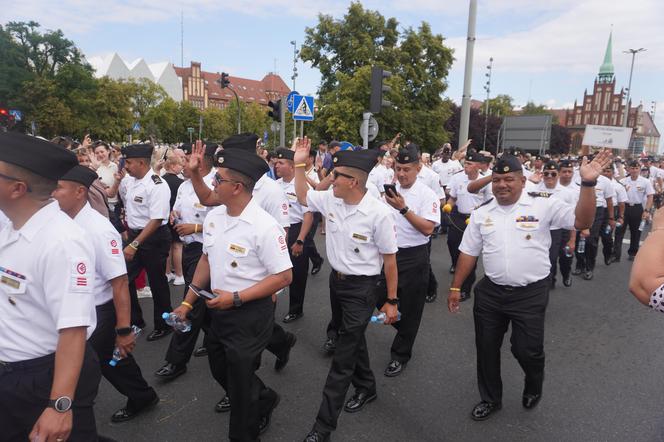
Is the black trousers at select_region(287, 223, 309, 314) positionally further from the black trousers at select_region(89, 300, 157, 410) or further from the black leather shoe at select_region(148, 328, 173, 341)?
the black trousers at select_region(89, 300, 157, 410)

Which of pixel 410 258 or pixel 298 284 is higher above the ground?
pixel 410 258

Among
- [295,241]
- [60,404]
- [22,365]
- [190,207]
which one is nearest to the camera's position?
[60,404]

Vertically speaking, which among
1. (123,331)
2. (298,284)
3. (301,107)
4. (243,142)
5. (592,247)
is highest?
(301,107)

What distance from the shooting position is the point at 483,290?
3611mm

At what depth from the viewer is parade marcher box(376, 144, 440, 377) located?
4336 millimetres

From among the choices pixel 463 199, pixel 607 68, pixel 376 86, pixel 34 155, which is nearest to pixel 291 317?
pixel 463 199

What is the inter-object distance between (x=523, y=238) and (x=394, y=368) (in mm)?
1802

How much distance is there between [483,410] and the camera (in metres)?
3.55

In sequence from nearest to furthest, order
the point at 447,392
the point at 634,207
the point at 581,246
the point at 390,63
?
1. the point at 447,392
2. the point at 581,246
3. the point at 634,207
4. the point at 390,63

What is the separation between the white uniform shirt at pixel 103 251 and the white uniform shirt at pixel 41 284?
2.86ft

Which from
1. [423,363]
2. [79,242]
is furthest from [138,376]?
[423,363]

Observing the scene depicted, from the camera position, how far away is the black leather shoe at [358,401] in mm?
3613

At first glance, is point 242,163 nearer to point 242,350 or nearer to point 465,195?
point 242,350

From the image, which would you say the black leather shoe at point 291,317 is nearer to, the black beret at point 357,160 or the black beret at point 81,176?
the black beret at point 357,160
